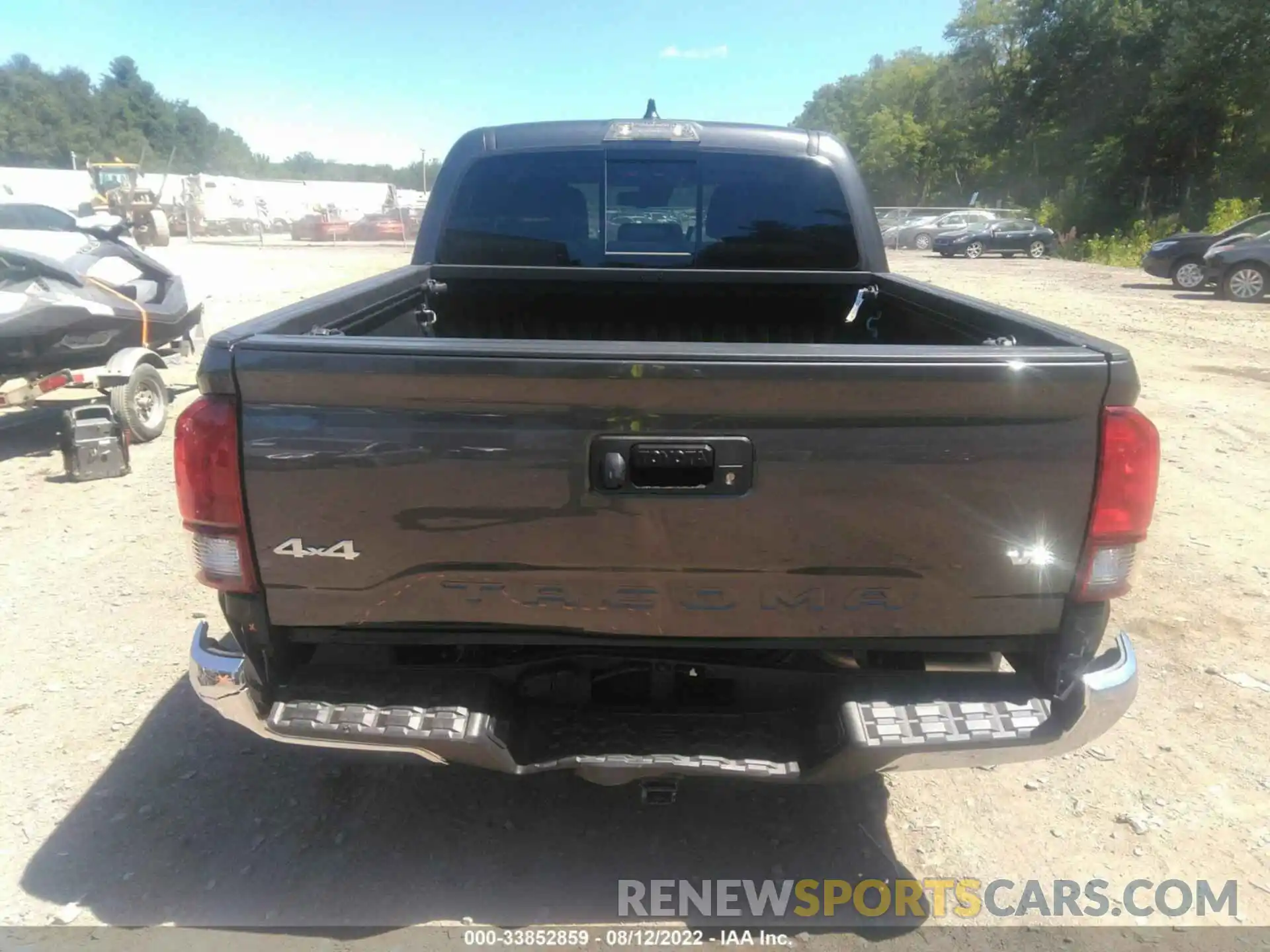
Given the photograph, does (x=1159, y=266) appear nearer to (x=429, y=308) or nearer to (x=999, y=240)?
(x=999, y=240)

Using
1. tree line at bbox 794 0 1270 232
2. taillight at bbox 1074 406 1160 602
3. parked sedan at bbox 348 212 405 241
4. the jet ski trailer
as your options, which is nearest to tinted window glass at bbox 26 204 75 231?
the jet ski trailer

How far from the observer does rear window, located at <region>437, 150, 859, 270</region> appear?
4090 mm

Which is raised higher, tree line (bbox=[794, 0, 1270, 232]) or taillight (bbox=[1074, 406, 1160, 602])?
tree line (bbox=[794, 0, 1270, 232])

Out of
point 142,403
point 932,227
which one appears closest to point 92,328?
point 142,403

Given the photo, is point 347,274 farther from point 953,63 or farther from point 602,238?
point 953,63

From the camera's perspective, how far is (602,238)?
4.16m

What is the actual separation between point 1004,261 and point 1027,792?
101 ft

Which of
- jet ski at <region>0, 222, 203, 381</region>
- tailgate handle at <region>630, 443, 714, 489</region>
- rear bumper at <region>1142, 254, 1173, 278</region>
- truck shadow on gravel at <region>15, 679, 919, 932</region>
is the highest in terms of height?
tailgate handle at <region>630, 443, 714, 489</region>

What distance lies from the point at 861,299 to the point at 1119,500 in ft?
6.61

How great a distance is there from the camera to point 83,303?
7.02m

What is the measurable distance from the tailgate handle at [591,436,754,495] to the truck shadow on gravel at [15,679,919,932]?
0.96m

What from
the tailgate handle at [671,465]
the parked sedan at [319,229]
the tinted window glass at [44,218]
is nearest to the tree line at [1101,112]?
the parked sedan at [319,229]

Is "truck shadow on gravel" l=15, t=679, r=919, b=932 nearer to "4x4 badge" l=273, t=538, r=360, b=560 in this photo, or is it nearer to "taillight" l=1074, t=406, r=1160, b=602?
"4x4 badge" l=273, t=538, r=360, b=560

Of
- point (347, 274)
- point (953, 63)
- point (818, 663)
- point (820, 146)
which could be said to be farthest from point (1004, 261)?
point (953, 63)
